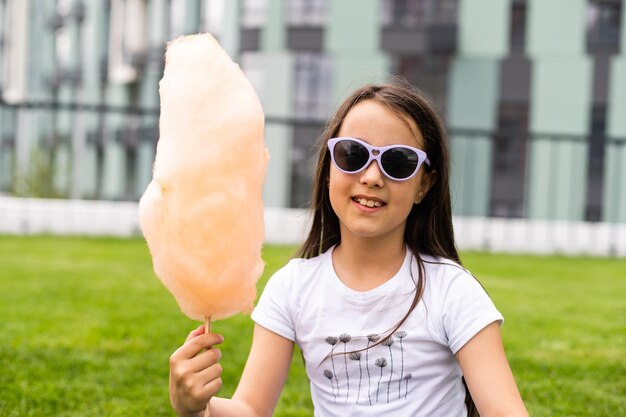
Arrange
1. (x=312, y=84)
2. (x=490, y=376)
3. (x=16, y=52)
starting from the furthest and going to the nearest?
(x=16, y=52)
(x=312, y=84)
(x=490, y=376)

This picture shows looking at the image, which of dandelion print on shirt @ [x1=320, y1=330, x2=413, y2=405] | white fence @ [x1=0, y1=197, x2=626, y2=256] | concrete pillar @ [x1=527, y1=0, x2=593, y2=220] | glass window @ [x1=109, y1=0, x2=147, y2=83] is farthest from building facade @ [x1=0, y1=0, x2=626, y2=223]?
dandelion print on shirt @ [x1=320, y1=330, x2=413, y2=405]

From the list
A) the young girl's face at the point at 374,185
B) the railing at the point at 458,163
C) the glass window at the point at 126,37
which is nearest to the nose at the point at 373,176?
the young girl's face at the point at 374,185

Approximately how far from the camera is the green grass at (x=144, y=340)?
8.57 feet

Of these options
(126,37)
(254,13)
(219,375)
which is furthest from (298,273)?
(126,37)

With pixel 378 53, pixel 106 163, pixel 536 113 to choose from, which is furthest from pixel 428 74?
pixel 106 163

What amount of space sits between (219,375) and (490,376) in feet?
1.82

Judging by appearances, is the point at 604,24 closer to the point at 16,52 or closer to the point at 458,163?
the point at 458,163

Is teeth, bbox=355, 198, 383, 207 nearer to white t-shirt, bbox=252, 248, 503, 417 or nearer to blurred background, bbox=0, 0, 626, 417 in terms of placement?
white t-shirt, bbox=252, 248, 503, 417

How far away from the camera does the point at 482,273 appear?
19.9ft

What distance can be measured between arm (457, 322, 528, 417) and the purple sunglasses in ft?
1.22

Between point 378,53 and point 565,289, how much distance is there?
55.1ft

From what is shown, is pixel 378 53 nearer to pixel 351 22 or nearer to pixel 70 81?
pixel 351 22

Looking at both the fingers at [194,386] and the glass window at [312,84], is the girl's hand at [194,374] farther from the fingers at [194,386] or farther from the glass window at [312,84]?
the glass window at [312,84]

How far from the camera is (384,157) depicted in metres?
1.64
